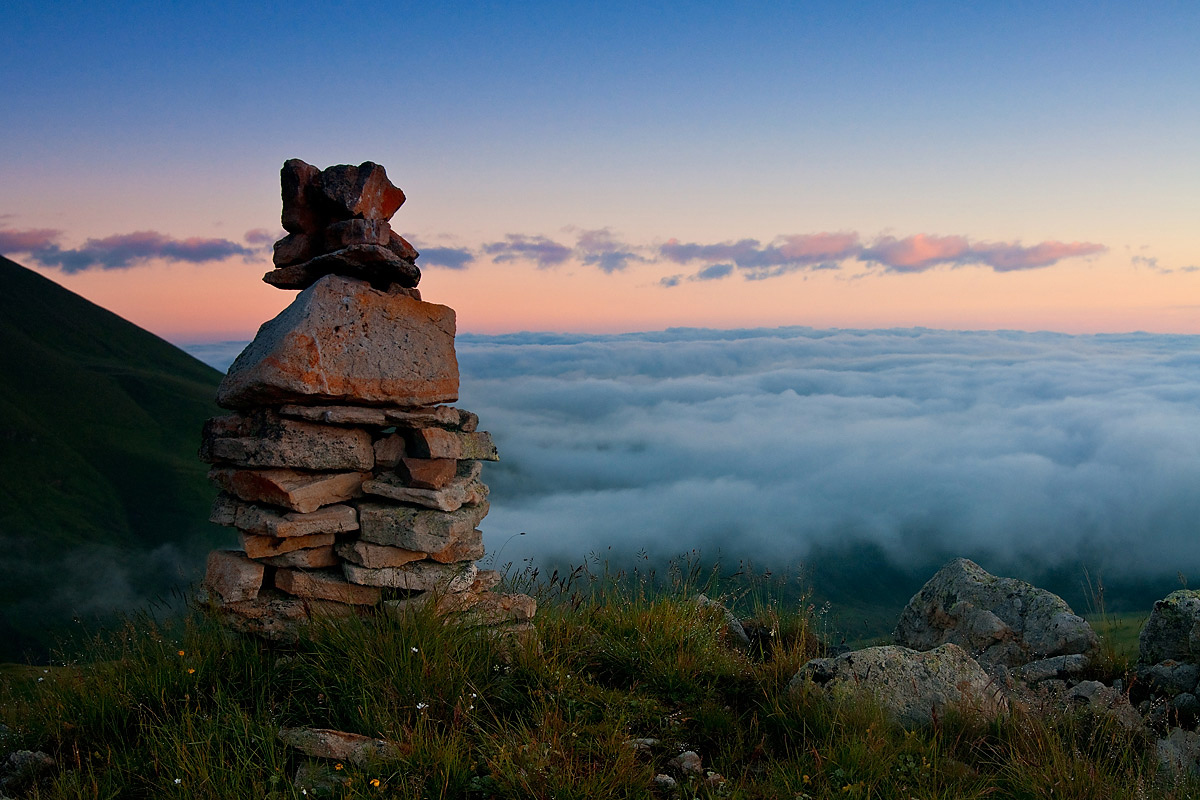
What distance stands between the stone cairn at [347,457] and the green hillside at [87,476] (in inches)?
3138

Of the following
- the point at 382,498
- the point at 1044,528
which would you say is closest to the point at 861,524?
the point at 1044,528

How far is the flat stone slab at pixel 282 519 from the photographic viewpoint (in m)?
6.68

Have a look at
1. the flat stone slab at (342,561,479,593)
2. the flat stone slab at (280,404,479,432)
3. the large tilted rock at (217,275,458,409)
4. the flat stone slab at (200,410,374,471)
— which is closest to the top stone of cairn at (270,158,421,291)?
the large tilted rock at (217,275,458,409)

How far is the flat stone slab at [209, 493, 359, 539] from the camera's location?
21.9 feet

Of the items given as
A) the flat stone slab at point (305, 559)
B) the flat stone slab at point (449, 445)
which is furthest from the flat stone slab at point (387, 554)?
the flat stone slab at point (449, 445)

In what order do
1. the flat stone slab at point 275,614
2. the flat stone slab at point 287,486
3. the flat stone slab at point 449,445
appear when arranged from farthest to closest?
the flat stone slab at point 449,445 < the flat stone slab at point 287,486 < the flat stone slab at point 275,614

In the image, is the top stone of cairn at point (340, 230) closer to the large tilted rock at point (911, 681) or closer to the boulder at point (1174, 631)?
the large tilted rock at point (911, 681)

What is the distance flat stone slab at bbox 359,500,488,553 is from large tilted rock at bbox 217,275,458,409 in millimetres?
1142

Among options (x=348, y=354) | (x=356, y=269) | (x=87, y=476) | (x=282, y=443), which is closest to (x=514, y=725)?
(x=282, y=443)

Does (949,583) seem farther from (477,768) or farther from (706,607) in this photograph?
(477,768)

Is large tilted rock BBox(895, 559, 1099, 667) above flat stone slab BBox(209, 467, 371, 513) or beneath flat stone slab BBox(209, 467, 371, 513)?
beneath

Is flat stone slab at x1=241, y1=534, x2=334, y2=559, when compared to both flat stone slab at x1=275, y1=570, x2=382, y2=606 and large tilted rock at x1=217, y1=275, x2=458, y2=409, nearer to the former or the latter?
flat stone slab at x1=275, y1=570, x2=382, y2=606

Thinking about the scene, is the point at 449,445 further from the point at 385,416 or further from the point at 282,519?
the point at 282,519

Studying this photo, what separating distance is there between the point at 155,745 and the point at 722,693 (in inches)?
168
